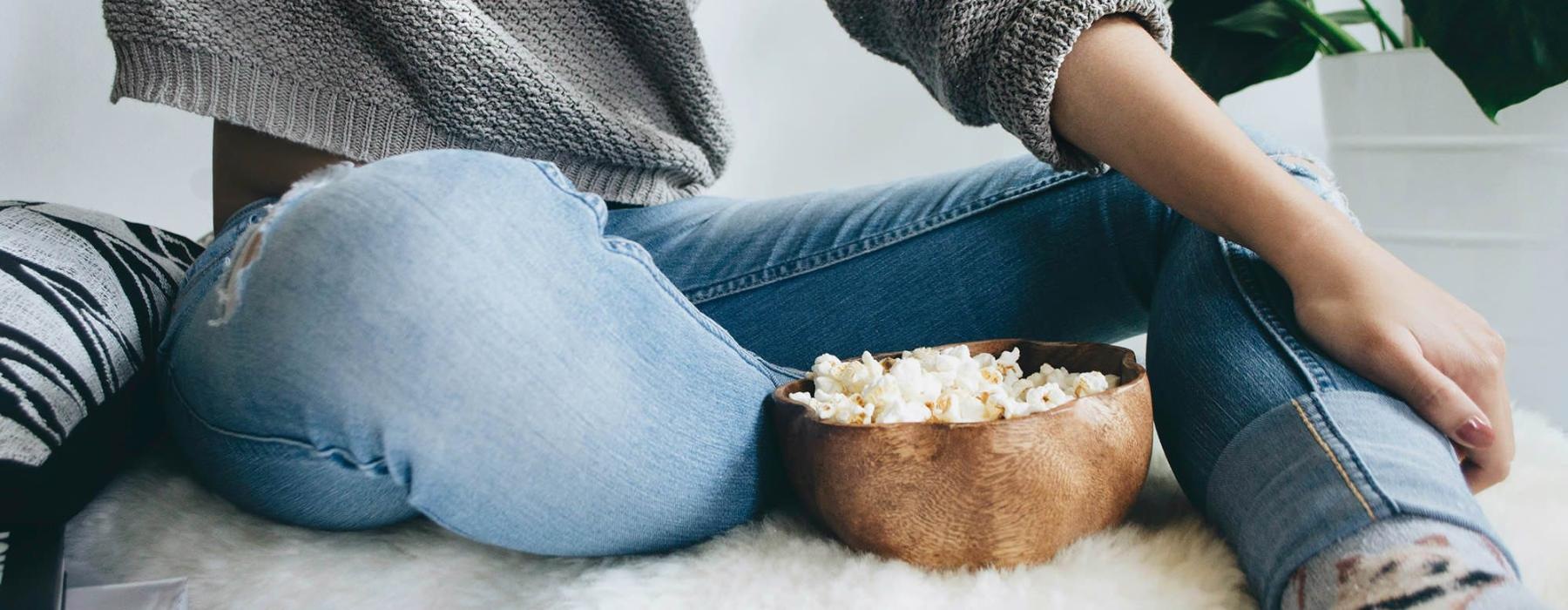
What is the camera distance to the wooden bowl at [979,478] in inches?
18.3

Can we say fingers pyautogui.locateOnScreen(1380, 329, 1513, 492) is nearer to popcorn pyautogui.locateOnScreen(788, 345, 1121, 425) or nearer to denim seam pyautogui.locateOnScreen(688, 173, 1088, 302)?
popcorn pyautogui.locateOnScreen(788, 345, 1121, 425)

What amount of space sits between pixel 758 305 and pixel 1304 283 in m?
0.36

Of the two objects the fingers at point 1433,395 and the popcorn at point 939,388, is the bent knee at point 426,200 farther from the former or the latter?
the fingers at point 1433,395

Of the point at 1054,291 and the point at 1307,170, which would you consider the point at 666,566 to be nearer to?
the point at 1054,291

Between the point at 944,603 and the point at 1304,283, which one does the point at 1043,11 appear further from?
the point at 944,603

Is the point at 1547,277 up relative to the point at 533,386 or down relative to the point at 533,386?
down

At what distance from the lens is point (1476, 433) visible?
1.66ft

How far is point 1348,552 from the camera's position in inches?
16.9

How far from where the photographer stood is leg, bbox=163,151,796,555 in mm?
427

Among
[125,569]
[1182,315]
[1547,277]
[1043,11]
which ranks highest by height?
[1043,11]

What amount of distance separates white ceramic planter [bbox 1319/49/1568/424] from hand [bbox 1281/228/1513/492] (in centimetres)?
69

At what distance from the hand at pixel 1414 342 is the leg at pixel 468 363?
310mm

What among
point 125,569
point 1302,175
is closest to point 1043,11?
point 1302,175

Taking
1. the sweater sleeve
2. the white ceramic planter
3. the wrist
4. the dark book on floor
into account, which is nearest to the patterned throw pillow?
the dark book on floor
